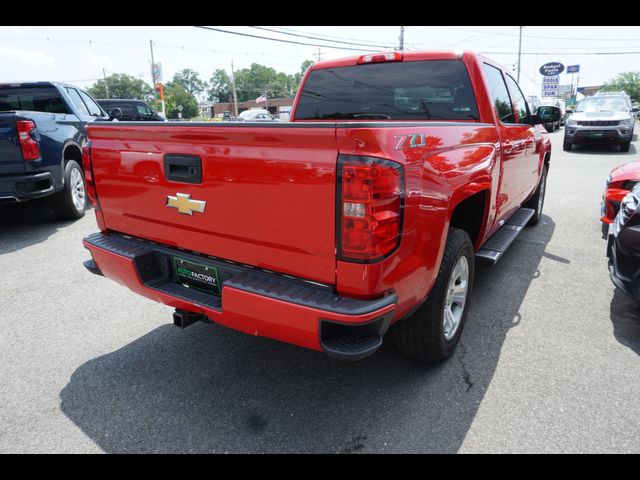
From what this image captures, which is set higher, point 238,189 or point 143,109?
point 143,109

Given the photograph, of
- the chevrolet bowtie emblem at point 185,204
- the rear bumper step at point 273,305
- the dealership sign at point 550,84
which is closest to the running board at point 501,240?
the rear bumper step at point 273,305

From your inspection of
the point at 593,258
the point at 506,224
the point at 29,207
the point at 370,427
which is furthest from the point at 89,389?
the point at 29,207

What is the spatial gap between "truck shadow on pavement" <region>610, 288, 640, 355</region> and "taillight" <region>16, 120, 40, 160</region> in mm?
6501

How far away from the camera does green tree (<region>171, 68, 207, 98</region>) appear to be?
14100cm

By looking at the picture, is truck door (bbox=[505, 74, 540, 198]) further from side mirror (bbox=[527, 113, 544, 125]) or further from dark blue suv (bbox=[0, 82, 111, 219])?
dark blue suv (bbox=[0, 82, 111, 219])

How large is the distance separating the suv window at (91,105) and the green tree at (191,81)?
143707mm

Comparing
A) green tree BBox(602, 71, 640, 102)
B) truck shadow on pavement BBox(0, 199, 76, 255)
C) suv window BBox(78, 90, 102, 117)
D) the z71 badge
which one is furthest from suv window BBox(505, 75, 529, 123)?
green tree BBox(602, 71, 640, 102)

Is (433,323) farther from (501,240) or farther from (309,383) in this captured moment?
(501,240)

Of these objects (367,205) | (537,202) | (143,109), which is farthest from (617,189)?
(143,109)

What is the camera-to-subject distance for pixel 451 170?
96.6 inches

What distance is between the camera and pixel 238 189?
2170mm

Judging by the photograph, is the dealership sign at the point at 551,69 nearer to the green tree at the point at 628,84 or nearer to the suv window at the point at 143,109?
the suv window at the point at 143,109

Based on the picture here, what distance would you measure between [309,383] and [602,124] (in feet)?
48.2
